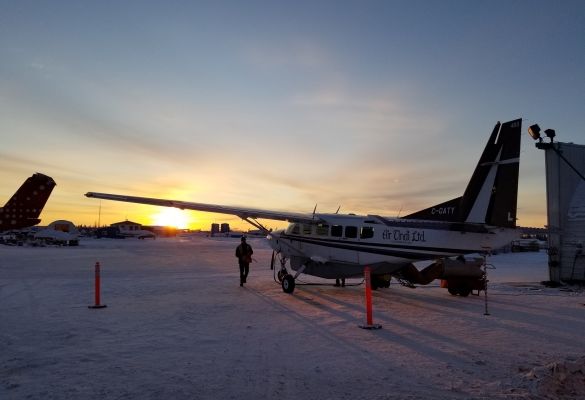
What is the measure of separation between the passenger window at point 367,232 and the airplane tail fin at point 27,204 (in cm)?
2311

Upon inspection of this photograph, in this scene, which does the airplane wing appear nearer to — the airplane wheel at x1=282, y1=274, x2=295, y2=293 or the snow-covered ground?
the airplane wheel at x1=282, y1=274, x2=295, y2=293

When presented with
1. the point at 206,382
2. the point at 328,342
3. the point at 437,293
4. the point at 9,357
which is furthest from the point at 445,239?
the point at 9,357

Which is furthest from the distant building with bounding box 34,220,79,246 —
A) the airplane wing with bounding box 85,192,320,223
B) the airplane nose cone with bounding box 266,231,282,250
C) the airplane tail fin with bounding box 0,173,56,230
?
the airplane nose cone with bounding box 266,231,282,250

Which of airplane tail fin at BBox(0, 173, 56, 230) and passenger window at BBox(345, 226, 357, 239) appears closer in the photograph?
passenger window at BBox(345, 226, 357, 239)

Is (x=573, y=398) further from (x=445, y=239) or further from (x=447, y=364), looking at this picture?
(x=445, y=239)

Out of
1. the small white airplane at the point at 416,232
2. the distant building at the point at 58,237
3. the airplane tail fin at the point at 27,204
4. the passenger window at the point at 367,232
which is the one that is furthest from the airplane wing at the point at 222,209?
the distant building at the point at 58,237

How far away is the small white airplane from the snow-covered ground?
1.23 metres

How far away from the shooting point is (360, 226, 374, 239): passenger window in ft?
48.7

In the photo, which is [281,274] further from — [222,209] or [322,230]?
[222,209]

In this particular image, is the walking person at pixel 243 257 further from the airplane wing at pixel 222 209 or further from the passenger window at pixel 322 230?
the passenger window at pixel 322 230

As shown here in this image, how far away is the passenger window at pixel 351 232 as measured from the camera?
49.8 ft

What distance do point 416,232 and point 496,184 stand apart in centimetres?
304

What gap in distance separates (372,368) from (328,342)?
1.78m

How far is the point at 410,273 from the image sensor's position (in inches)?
618
